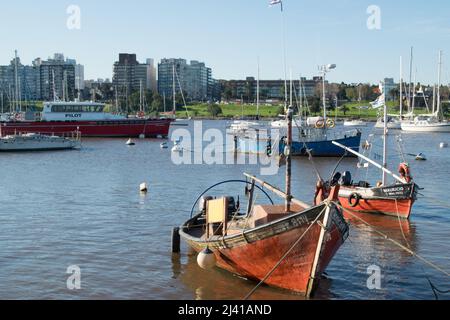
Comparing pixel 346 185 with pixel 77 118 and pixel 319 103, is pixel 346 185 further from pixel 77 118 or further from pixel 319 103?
pixel 319 103

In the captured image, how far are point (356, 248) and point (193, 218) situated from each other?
5490mm

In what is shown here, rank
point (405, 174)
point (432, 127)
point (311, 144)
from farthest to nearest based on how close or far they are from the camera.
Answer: point (432, 127), point (311, 144), point (405, 174)

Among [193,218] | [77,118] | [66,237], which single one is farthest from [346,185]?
[77,118]

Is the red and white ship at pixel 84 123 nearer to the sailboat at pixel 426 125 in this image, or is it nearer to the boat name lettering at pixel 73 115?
the boat name lettering at pixel 73 115

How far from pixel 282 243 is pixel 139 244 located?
25.0ft

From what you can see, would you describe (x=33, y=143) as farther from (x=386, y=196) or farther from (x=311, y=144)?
(x=386, y=196)

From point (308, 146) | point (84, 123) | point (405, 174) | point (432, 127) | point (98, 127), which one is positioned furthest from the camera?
point (432, 127)

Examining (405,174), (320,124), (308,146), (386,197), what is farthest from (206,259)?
(320,124)

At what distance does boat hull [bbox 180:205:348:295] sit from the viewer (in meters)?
15.3

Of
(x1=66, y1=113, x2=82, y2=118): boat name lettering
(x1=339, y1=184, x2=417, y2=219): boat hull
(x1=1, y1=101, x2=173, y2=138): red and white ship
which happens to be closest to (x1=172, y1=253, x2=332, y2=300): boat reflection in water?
(x1=339, y1=184, x2=417, y2=219): boat hull

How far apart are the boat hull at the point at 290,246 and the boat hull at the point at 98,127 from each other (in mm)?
68485

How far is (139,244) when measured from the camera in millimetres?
21859

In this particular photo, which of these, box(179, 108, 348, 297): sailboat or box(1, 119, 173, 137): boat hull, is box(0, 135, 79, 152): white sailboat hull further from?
box(179, 108, 348, 297): sailboat

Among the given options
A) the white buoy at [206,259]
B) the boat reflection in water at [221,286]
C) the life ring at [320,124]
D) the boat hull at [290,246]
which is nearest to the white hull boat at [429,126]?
the life ring at [320,124]
